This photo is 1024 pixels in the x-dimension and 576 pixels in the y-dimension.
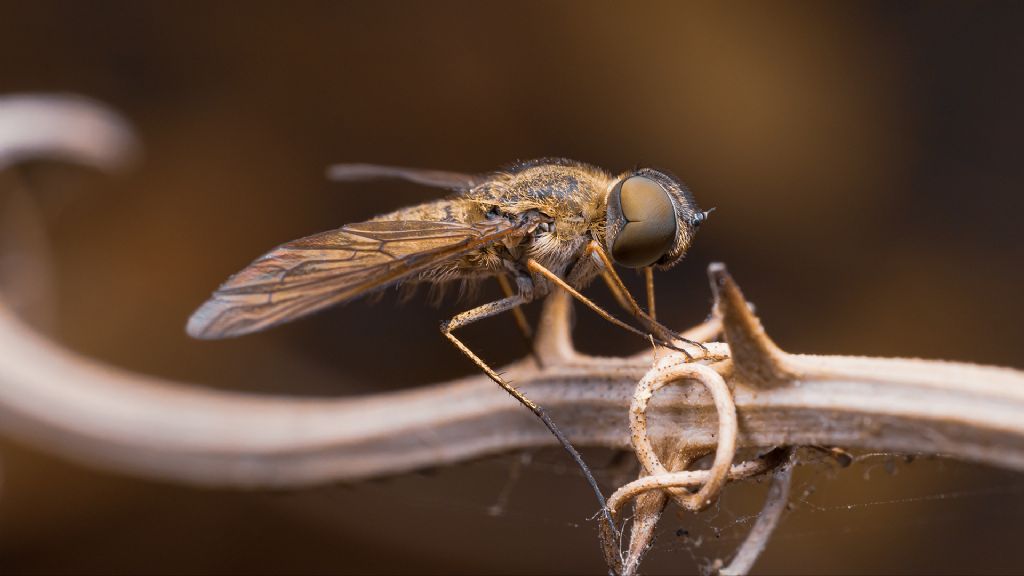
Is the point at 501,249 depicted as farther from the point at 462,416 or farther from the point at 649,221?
the point at 462,416

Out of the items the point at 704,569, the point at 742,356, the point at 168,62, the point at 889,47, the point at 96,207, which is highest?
the point at 889,47

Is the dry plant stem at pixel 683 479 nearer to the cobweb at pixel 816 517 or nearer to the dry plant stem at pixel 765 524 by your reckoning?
the dry plant stem at pixel 765 524

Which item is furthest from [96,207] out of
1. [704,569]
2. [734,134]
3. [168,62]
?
[704,569]

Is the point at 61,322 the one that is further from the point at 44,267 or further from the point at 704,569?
the point at 704,569

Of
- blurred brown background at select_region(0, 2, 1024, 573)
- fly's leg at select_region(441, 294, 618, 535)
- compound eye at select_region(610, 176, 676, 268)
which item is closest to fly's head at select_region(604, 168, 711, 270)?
compound eye at select_region(610, 176, 676, 268)

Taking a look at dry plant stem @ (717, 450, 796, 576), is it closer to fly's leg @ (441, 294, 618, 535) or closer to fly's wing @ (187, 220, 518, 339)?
fly's leg @ (441, 294, 618, 535)

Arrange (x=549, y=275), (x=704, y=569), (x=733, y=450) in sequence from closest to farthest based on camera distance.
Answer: (x=733, y=450), (x=704, y=569), (x=549, y=275)

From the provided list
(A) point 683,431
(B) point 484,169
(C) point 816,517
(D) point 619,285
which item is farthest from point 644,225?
(B) point 484,169
